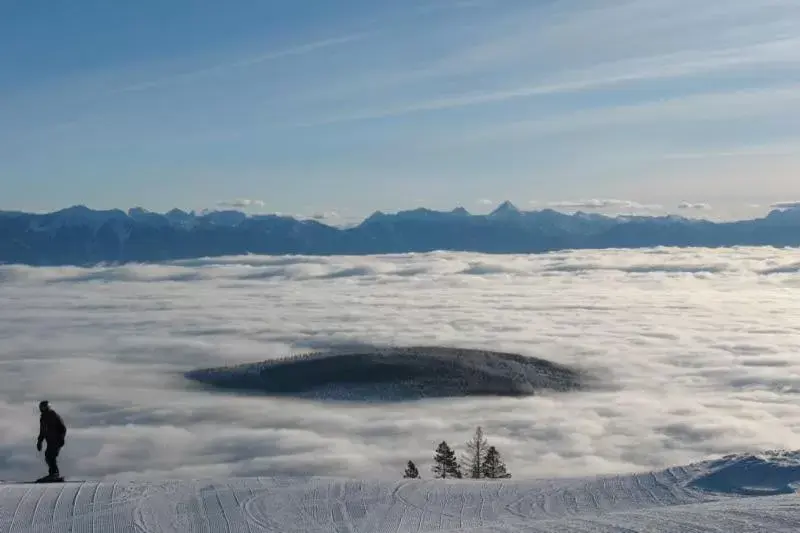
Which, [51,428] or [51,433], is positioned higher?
[51,428]

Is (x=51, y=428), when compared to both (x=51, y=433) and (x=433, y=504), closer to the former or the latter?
(x=51, y=433)

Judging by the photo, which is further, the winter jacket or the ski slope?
the winter jacket

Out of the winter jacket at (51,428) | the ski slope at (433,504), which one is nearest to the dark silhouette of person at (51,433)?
the winter jacket at (51,428)

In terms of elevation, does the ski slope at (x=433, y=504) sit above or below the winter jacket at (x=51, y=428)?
below

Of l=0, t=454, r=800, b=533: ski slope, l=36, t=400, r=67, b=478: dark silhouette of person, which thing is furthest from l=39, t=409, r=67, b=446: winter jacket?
l=0, t=454, r=800, b=533: ski slope

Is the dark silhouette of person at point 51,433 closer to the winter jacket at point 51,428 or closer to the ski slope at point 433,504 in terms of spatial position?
the winter jacket at point 51,428

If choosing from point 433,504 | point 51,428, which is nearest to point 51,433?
point 51,428

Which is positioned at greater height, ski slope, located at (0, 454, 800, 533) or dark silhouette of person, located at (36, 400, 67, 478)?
dark silhouette of person, located at (36, 400, 67, 478)

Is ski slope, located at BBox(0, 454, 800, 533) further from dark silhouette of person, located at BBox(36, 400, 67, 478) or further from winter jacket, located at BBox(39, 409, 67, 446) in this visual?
winter jacket, located at BBox(39, 409, 67, 446)
